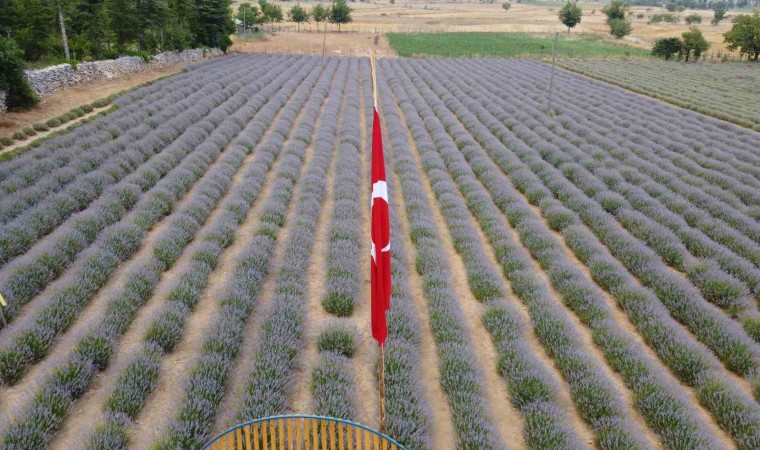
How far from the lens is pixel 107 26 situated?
25531 mm

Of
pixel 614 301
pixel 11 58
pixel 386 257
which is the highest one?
pixel 11 58

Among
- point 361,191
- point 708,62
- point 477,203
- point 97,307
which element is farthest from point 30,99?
point 708,62

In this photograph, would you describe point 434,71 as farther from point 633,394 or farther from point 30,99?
point 633,394

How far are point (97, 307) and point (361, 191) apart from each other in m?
5.91

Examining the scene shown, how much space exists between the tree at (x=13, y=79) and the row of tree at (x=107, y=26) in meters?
4.57

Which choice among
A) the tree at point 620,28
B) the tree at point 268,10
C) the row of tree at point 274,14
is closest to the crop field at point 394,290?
the row of tree at point 274,14

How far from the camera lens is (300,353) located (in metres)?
5.34

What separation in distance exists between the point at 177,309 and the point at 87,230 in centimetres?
305

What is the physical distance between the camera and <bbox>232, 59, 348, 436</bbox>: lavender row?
173 inches

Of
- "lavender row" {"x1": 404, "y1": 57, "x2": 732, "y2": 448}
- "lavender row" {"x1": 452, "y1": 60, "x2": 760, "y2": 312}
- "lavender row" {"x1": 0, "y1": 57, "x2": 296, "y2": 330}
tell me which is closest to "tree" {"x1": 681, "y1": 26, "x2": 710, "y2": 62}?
"lavender row" {"x1": 452, "y1": 60, "x2": 760, "y2": 312}

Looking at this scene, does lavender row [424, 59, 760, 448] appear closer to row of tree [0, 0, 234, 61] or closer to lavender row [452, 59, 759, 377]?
lavender row [452, 59, 759, 377]

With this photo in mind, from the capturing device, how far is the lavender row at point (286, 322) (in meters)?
4.39

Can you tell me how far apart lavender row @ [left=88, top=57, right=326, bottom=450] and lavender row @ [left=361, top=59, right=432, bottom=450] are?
Result: 2263 millimetres

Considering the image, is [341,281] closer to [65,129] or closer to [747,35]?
[65,129]
